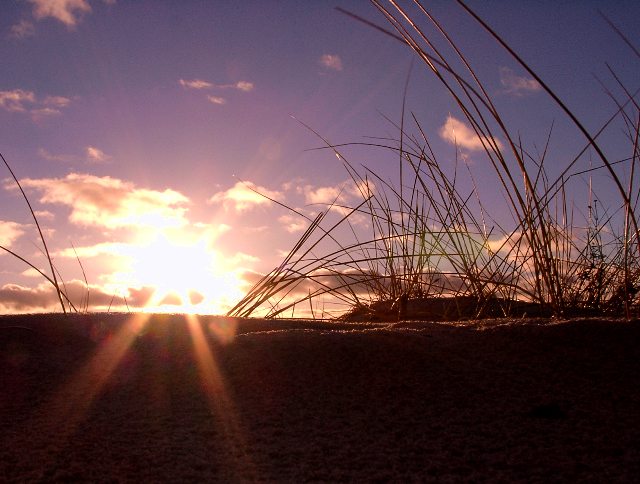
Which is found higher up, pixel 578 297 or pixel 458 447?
pixel 578 297

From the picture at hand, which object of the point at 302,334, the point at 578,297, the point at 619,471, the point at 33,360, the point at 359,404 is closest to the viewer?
the point at 619,471

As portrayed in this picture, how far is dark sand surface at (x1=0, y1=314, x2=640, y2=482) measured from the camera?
0.88 meters

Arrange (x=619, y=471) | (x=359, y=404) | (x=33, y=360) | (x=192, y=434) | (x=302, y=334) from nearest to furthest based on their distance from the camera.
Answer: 1. (x=619, y=471)
2. (x=192, y=434)
3. (x=359, y=404)
4. (x=33, y=360)
5. (x=302, y=334)

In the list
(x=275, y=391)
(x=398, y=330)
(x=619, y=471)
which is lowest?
(x=619, y=471)

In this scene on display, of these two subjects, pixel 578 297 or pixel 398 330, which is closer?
pixel 398 330

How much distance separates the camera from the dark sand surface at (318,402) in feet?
2.90

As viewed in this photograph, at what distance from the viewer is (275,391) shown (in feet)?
3.76

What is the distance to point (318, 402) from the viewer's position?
1102mm

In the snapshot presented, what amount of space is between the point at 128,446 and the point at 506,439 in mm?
535

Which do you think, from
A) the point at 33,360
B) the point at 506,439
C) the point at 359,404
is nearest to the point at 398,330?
the point at 359,404

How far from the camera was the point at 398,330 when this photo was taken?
4.81ft

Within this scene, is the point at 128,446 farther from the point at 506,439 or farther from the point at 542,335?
the point at 542,335

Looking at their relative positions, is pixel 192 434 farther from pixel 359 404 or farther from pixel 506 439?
pixel 506 439

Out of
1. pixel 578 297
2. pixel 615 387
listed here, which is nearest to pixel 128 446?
pixel 615 387
